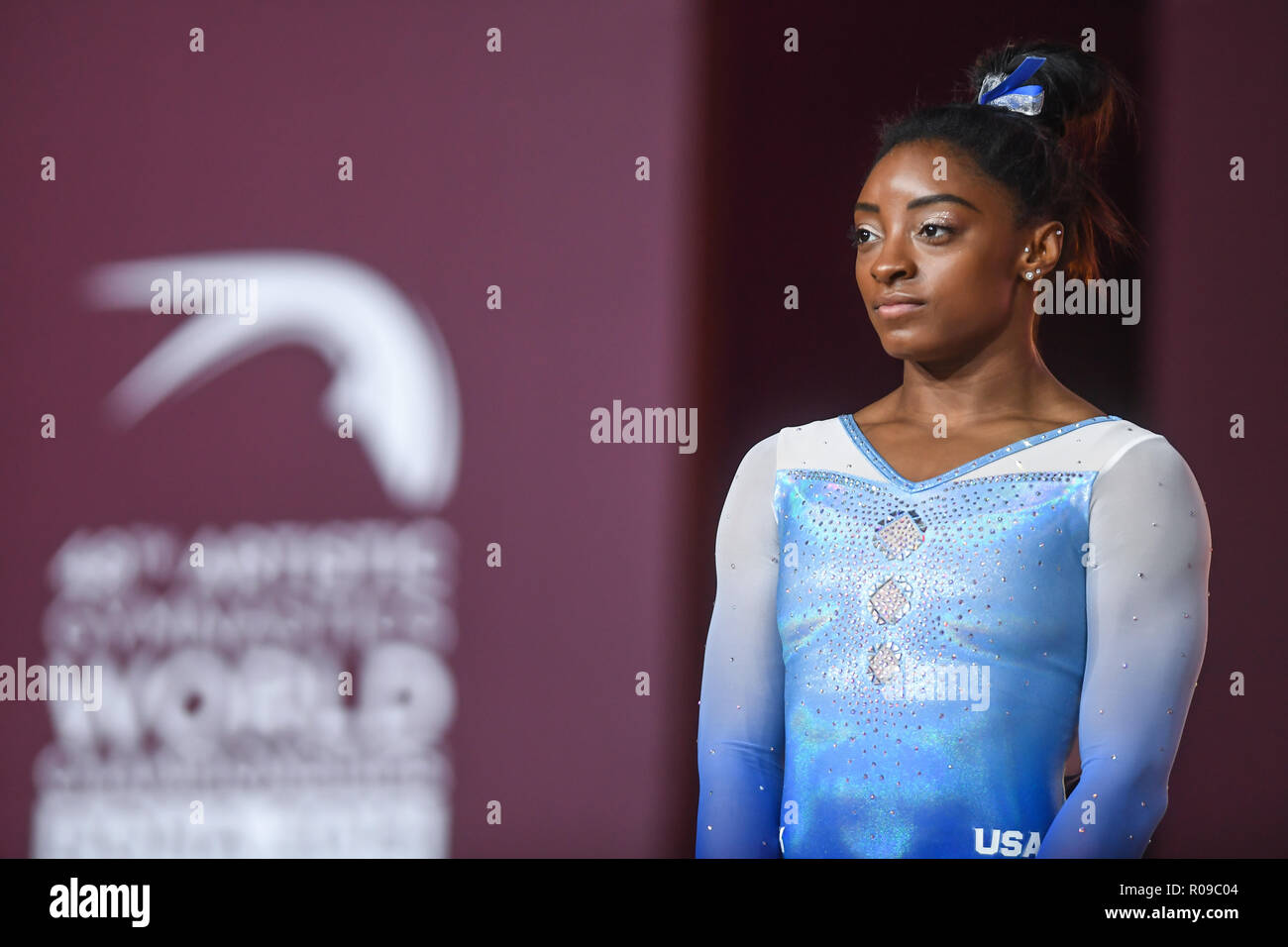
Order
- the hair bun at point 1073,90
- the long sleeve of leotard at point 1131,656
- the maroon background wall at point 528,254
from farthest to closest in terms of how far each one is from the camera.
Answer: the maroon background wall at point 528,254 → the hair bun at point 1073,90 → the long sleeve of leotard at point 1131,656

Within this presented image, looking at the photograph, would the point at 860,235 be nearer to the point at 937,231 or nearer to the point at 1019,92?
the point at 937,231

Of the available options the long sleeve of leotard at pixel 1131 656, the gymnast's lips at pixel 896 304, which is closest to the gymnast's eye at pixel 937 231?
the gymnast's lips at pixel 896 304

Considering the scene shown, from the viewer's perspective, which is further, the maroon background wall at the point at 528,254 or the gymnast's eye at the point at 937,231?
the maroon background wall at the point at 528,254

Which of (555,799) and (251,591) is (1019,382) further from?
(251,591)

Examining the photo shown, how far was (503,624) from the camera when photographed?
272 centimetres

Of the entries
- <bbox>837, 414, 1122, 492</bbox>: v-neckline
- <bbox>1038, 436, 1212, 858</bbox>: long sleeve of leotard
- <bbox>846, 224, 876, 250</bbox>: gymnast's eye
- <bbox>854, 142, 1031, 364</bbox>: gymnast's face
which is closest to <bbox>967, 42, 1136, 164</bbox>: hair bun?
<bbox>854, 142, 1031, 364</bbox>: gymnast's face

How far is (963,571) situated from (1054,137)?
0.84 m

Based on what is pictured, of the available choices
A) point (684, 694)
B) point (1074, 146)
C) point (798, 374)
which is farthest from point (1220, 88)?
point (684, 694)

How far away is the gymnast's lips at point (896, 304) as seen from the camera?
243 centimetres

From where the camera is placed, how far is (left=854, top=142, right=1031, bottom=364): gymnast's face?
238cm

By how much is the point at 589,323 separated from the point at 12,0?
140 centimetres

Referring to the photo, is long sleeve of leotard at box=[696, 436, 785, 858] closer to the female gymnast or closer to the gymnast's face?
the female gymnast

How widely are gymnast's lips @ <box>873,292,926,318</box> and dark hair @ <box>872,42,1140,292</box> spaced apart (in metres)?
0.23

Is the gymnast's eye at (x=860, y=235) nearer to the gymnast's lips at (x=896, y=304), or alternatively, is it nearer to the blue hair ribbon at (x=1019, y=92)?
the gymnast's lips at (x=896, y=304)
